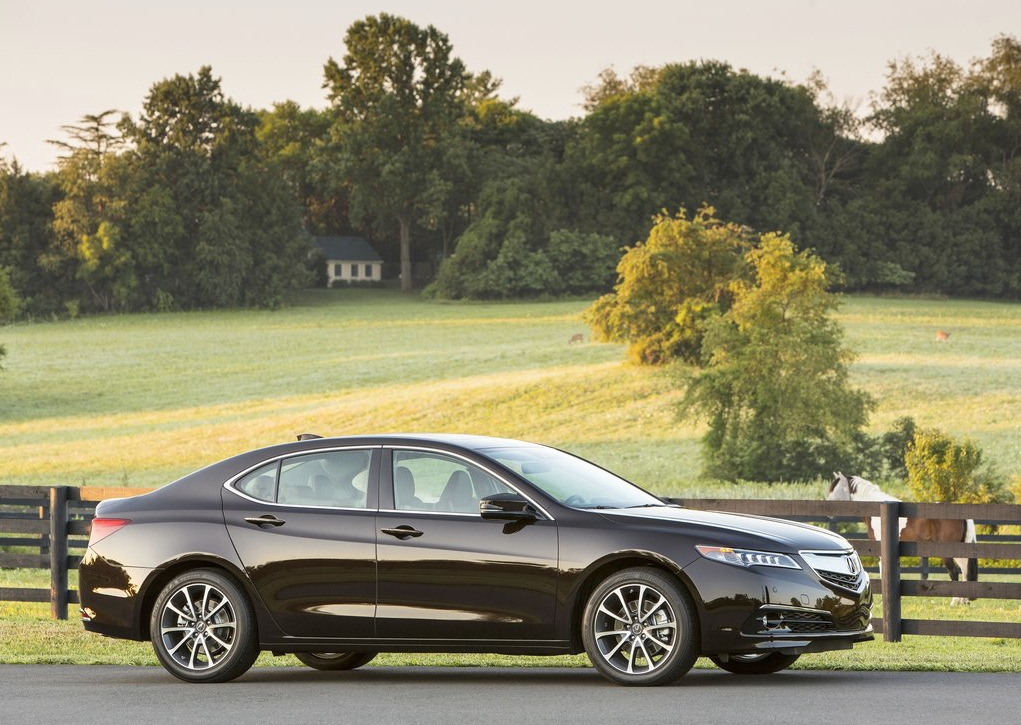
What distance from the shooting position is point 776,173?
93.0 meters

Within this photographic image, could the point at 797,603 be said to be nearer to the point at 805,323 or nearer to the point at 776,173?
the point at 805,323

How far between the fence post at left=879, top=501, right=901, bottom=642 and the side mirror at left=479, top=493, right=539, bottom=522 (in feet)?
12.8

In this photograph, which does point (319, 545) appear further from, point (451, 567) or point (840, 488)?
point (840, 488)

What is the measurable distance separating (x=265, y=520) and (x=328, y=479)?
0.51 m

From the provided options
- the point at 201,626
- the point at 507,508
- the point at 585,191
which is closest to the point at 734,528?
the point at 507,508

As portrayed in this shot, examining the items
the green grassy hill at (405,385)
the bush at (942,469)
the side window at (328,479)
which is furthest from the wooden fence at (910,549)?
the green grassy hill at (405,385)

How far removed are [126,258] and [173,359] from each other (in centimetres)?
1862

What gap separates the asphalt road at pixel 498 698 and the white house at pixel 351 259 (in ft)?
320

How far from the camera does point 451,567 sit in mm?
10562

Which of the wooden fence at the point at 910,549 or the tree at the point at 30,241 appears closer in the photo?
the wooden fence at the point at 910,549

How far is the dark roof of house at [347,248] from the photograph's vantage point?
367ft

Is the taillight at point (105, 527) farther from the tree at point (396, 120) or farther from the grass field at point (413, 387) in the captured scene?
the tree at point (396, 120)

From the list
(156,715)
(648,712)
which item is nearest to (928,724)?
(648,712)

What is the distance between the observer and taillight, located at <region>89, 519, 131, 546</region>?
1137cm
